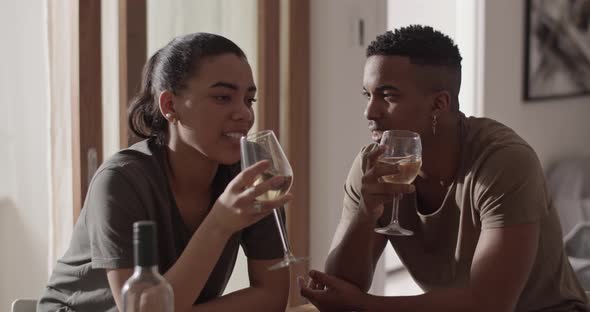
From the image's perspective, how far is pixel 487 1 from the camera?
439 cm

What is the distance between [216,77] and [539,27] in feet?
11.8

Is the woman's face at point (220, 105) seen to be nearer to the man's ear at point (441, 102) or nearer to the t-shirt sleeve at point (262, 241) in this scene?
the t-shirt sleeve at point (262, 241)

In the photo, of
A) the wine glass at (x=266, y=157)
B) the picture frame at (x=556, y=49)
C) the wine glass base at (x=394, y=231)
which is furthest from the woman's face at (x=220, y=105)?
the picture frame at (x=556, y=49)

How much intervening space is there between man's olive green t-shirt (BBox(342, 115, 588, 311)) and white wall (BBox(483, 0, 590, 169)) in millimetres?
2615

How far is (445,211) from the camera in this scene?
1919 mm

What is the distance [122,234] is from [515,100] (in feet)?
11.9

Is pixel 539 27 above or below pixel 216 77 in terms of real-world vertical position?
above

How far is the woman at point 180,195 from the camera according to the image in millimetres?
1521

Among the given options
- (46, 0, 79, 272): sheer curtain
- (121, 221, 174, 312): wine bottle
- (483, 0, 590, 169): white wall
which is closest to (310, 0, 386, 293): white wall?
(483, 0, 590, 169): white wall

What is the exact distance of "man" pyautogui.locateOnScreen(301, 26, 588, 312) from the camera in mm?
1689

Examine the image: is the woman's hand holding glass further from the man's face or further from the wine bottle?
the man's face

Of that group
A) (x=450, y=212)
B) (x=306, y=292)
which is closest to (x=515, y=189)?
(x=450, y=212)

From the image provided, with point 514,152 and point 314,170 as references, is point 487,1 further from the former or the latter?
point 514,152

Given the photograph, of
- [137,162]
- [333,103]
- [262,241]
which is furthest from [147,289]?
[333,103]
